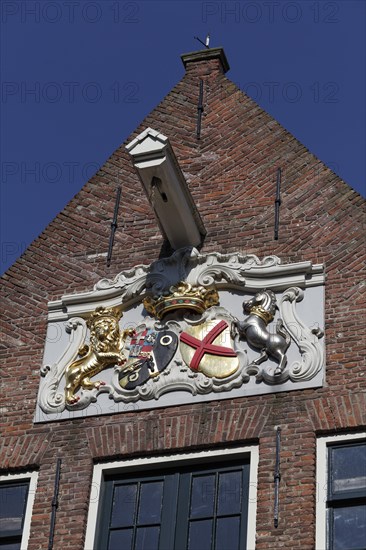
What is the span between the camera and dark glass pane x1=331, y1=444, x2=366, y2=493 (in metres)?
15.9

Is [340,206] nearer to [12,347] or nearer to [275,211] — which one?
[275,211]

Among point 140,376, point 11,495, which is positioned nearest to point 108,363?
point 140,376

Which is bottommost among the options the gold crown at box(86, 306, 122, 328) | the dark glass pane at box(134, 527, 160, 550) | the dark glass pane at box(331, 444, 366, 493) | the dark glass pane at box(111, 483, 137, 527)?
the dark glass pane at box(134, 527, 160, 550)

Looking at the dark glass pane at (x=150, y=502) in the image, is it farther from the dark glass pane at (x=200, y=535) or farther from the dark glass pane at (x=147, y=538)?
the dark glass pane at (x=200, y=535)

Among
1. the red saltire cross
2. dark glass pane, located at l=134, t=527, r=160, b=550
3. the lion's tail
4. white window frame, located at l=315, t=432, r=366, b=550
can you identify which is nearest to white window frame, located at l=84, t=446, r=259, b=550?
dark glass pane, located at l=134, t=527, r=160, b=550

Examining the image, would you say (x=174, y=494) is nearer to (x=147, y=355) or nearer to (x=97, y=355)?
(x=147, y=355)

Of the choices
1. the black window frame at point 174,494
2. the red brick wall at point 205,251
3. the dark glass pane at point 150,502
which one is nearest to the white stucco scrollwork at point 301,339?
the red brick wall at point 205,251

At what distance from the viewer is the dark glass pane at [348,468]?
15.9 metres

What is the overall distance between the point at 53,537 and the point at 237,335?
292 centimetres

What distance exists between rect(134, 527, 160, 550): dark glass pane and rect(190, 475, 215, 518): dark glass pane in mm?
402

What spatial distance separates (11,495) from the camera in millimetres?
16906

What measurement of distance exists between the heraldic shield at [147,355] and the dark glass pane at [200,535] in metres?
1.86

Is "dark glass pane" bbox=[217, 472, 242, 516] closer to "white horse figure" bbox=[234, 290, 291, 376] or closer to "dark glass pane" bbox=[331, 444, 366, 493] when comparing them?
"dark glass pane" bbox=[331, 444, 366, 493]

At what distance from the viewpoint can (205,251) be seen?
18.2 metres
